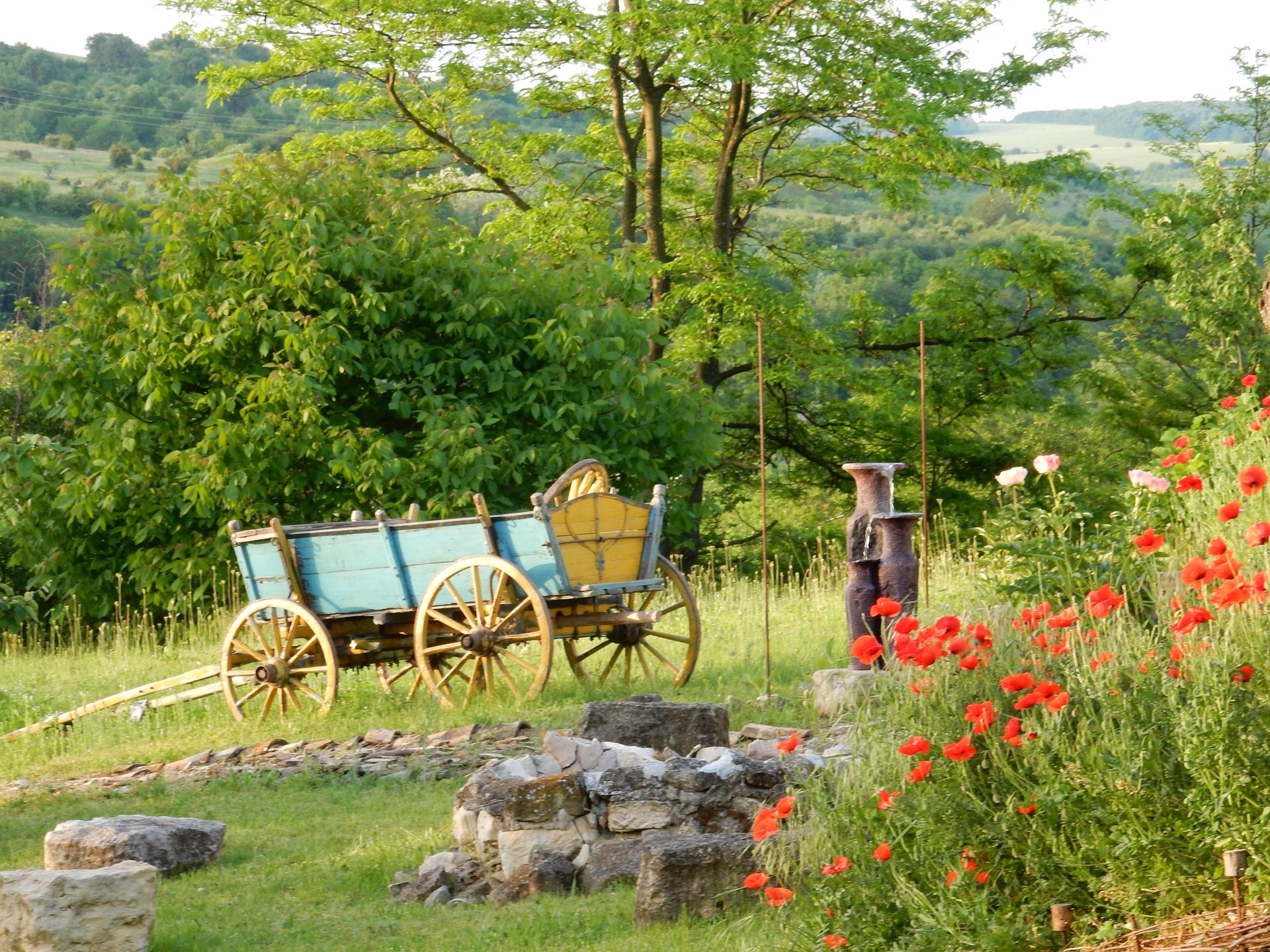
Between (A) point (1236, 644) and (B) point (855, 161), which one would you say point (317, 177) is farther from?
(A) point (1236, 644)

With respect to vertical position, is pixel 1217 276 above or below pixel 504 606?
above

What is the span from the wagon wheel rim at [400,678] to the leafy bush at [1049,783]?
446 cm

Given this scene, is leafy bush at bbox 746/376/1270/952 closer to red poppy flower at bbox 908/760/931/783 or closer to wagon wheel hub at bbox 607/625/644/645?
red poppy flower at bbox 908/760/931/783

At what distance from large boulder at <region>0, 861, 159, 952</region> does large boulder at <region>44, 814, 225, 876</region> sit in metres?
0.69

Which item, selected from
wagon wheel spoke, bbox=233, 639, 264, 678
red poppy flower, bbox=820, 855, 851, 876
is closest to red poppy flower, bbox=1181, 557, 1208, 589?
red poppy flower, bbox=820, 855, 851, 876

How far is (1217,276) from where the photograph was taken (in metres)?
17.1

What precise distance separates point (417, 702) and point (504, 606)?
33.7 inches

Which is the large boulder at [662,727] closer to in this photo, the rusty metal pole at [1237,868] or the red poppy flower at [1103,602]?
the red poppy flower at [1103,602]

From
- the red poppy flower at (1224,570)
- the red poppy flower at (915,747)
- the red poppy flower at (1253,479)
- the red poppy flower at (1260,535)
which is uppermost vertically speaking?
the red poppy flower at (1253,479)

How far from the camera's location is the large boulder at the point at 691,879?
13.1 ft

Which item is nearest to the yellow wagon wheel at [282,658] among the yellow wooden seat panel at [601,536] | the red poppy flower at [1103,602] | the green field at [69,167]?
the yellow wooden seat panel at [601,536]

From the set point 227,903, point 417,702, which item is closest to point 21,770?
point 417,702

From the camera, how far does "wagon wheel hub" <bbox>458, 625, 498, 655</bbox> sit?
24.1 ft

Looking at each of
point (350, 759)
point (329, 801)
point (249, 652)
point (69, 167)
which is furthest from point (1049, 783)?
point (69, 167)
